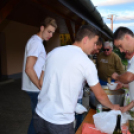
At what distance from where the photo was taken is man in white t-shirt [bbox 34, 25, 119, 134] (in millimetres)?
1369

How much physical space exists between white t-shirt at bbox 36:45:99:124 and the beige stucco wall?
7.27m

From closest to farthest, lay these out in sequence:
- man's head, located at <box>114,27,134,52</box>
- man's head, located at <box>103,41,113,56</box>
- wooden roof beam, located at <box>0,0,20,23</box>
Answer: man's head, located at <box>114,27,134,52</box> < wooden roof beam, located at <box>0,0,20,23</box> < man's head, located at <box>103,41,113,56</box>

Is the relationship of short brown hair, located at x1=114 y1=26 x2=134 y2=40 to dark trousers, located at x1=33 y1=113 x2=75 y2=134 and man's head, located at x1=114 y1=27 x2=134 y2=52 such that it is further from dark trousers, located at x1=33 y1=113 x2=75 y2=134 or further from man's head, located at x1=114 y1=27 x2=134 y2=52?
dark trousers, located at x1=33 y1=113 x2=75 y2=134

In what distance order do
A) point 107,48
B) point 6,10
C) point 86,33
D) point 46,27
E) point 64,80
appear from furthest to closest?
point 107,48, point 6,10, point 46,27, point 86,33, point 64,80

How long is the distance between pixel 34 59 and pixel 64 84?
848mm

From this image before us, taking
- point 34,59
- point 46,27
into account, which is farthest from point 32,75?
point 46,27

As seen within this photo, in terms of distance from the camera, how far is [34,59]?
6.95 ft

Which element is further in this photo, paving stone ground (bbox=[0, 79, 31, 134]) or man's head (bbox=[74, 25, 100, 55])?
paving stone ground (bbox=[0, 79, 31, 134])

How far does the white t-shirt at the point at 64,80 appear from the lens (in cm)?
136

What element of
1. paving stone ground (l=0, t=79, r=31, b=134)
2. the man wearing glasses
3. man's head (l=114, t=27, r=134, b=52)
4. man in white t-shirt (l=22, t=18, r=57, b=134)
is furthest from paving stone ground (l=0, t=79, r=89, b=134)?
man's head (l=114, t=27, r=134, b=52)

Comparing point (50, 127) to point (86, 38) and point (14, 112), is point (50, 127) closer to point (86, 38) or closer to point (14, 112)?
point (86, 38)

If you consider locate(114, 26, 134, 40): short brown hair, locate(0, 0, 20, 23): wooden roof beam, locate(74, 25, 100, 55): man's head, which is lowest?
locate(74, 25, 100, 55): man's head

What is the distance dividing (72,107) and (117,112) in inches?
15.3

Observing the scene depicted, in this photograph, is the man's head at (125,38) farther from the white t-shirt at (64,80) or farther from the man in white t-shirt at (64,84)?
the white t-shirt at (64,80)
